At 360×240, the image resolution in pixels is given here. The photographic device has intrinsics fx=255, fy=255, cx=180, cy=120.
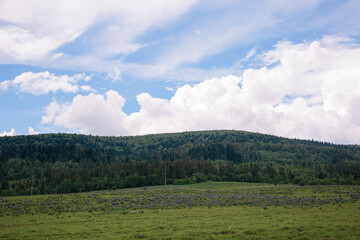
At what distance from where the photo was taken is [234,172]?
508ft

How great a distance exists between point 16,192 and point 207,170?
9852 centimetres

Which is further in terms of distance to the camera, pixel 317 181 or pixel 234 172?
pixel 234 172

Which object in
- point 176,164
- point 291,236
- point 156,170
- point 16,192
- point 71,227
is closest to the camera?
point 291,236

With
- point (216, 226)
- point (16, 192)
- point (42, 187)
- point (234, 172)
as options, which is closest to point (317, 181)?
point (234, 172)

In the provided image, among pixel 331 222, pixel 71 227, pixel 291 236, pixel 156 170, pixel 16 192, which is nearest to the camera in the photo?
pixel 291 236

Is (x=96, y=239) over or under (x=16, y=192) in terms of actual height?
over

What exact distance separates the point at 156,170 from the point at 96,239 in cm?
11694

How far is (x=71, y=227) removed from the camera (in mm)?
28641

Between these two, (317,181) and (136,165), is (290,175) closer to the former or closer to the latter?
(317,181)

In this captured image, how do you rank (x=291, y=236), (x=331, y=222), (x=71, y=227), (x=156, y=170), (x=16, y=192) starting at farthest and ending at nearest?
(x=156, y=170) → (x=16, y=192) → (x=71, y=227) → (x=331, y=222) → (x=291, y=236)

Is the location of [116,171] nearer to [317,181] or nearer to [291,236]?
[317,181]

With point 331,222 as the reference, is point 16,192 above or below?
below

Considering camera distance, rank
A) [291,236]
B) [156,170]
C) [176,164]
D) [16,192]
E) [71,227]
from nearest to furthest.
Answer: [291,236] → [71,227] → [16,192] → [156,170] → [176,164]

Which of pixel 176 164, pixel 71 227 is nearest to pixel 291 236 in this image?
pixel 71 227
